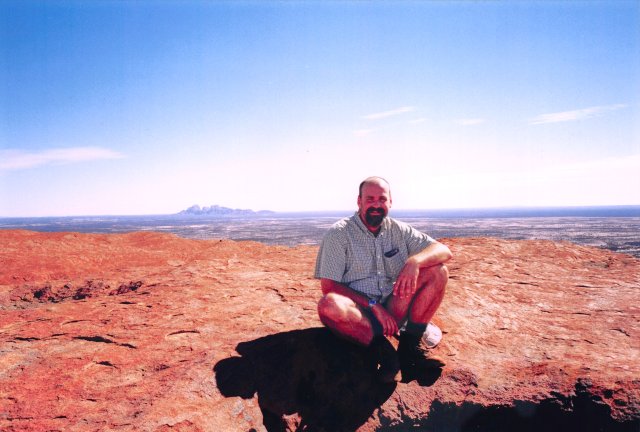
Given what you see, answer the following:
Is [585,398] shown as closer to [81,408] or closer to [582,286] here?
[582,286]

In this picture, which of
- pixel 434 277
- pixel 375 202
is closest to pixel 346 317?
pixel 434 277

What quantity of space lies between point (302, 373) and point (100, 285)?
3241 millimetres

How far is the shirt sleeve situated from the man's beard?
10.3 inches

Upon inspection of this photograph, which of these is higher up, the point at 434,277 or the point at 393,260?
the point at 393,260

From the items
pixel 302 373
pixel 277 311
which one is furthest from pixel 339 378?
pixel 277 311

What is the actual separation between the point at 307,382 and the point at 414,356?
0.79 metres

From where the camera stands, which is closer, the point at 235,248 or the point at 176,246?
the point at 235,248

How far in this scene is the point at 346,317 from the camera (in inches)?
96.4

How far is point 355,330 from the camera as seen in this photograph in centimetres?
250

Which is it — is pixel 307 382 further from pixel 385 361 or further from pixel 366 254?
pixel 366 254

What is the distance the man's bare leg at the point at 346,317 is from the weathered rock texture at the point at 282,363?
22cm

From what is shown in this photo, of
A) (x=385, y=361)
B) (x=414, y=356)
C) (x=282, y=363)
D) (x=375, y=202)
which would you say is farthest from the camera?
(x=375, y=202)

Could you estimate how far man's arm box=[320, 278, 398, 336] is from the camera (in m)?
2.57

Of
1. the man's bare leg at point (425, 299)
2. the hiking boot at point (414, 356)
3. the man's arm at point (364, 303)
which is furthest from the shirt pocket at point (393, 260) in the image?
the hiking boot at point (414, 356)
